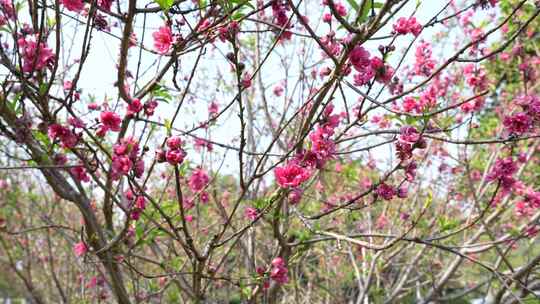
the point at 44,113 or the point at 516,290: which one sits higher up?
the point at 44,113

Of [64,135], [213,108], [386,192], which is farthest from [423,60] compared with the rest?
[64,135]

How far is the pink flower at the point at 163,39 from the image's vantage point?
1.86 meters

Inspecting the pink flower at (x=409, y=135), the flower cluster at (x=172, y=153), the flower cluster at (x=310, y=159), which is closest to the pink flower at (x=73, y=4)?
the flower cluster at (x=172, y=153)

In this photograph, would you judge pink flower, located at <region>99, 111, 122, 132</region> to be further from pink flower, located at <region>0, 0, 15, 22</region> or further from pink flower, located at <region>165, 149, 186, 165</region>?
pink flower, located at <region>0, 0, 15, 22</region>

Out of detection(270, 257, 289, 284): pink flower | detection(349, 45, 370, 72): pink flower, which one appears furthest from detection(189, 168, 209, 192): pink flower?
detection(349, 45, 370, 72): pink flower

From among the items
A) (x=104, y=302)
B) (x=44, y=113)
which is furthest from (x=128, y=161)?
(x=104, y=302)

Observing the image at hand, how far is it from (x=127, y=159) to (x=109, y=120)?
279mm

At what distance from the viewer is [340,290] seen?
4.85m

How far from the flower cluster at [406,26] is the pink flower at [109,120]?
1285 millimetres

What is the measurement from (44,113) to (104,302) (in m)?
2.27

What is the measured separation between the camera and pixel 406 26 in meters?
1.90

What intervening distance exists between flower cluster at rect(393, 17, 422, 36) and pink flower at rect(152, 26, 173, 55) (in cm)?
98

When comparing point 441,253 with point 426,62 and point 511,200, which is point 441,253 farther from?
point 426,62

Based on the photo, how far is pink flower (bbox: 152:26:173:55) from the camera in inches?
73.1
